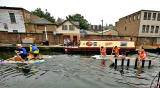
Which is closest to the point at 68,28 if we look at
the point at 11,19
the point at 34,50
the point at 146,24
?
the point at 11,19

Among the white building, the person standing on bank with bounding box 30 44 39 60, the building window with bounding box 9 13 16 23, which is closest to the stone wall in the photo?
the white building

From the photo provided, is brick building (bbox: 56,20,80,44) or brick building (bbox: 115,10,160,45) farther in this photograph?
Answer: brick building (bbox: 56,20,80,44)

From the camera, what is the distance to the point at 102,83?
6402mm

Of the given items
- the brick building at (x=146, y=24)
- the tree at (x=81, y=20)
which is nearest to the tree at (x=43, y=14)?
the tree at (x=81, y=20)

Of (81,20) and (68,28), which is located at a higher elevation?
(81,20)

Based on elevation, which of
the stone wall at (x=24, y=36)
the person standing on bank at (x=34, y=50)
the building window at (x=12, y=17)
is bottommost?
the person standing on bank at (x=34, y=50)

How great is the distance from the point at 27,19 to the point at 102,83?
2528cm

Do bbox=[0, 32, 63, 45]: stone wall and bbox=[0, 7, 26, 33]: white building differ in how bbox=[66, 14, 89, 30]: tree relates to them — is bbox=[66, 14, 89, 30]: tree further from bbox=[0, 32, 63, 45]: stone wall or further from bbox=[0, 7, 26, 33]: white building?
bbox=[0, 7, 26, 33]: white building

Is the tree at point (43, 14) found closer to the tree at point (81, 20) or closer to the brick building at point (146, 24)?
the tree at point (81, 20)

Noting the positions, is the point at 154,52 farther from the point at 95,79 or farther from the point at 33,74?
the point at 33,74

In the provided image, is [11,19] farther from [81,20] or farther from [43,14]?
[81,20]

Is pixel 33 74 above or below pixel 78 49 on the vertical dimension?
below

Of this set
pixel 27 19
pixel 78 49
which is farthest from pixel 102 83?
pixel 27 19

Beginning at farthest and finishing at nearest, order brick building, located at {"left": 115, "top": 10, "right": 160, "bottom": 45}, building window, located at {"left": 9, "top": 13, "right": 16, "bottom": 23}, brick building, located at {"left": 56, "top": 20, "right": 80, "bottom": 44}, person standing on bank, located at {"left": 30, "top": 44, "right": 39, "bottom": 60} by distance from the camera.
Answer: brick building, located at {"left": 56, "top": 20, "right": 80, "bottom": 44}, brick building, located at {"left": 115, "top": 10, "right": 160, "bottom": 45}, building window, located at {"left": 9, "top": 13, "right": 16, "bottom": 23}, person standing on bank, located at {"left": 30, "top": 44, "right": 39, "bottom": 60}
